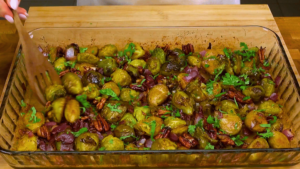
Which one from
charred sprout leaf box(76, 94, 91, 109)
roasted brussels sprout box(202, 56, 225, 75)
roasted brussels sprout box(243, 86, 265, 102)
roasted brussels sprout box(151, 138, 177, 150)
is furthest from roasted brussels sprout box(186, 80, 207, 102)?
charred sprout leaf box(76, 94, 91, 109)

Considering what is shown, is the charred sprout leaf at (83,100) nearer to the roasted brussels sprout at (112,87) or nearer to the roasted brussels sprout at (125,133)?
the roasted brussels sprout at (112,87)

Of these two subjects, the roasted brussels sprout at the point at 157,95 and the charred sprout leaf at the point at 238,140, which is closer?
the charred sprout leaf at the point at 238,140

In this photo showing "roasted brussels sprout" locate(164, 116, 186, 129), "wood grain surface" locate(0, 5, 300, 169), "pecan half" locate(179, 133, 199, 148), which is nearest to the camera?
"pecan half" locate(179, 133, 199, 148)

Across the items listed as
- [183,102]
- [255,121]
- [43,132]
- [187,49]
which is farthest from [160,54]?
[43,132]

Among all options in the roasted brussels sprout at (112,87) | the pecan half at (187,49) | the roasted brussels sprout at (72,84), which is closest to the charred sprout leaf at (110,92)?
the roasted brussels sprout at (112,87)

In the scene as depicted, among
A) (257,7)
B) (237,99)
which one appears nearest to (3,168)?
(237,99)

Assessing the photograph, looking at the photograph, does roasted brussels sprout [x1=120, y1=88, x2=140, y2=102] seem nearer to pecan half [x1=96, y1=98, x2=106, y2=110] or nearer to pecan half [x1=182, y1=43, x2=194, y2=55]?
pecan half [x1=96, y1=98, x2=106, y2=110]
